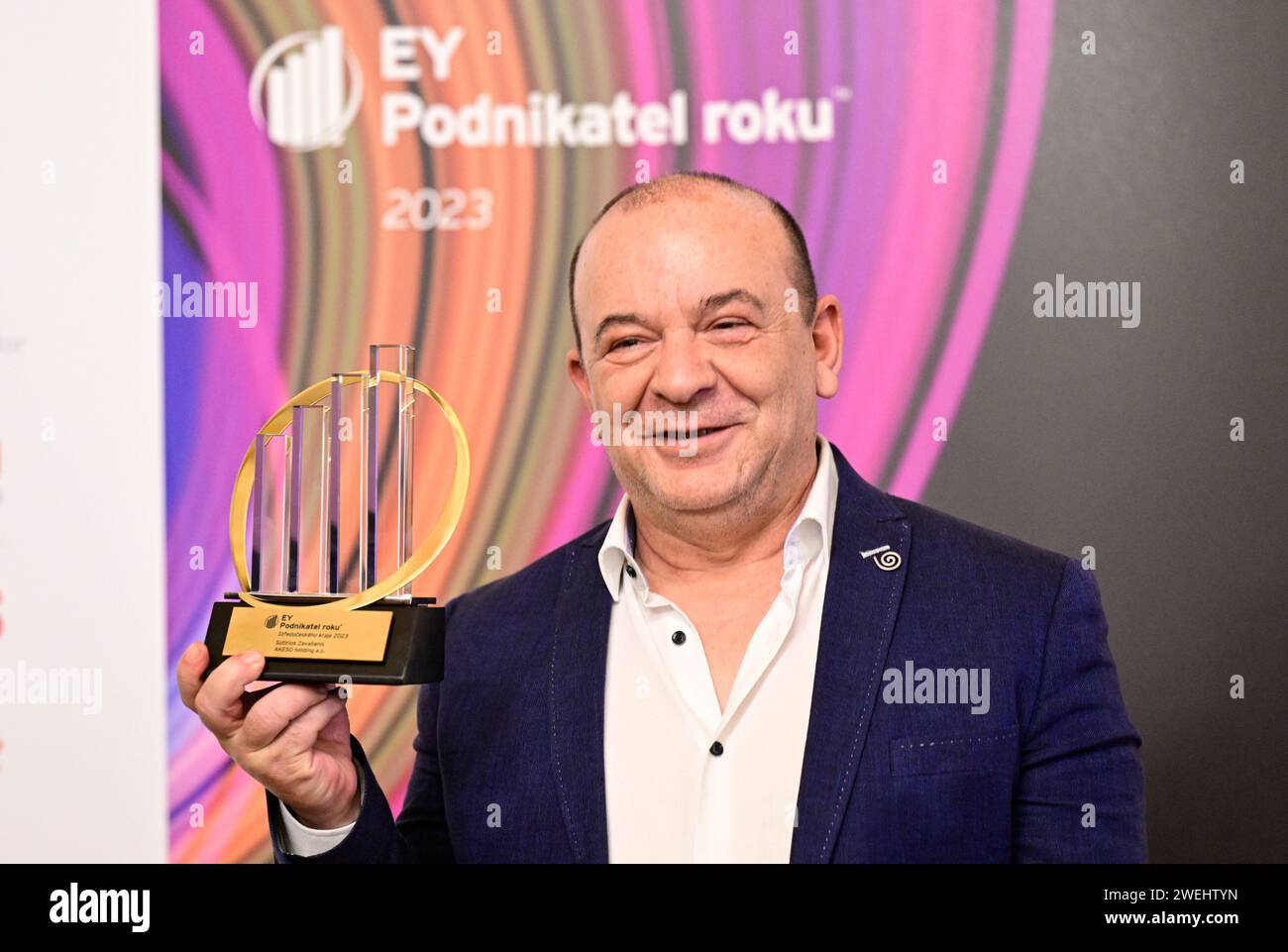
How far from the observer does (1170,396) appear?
113 inches

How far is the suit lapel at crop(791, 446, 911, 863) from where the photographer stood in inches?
77.0

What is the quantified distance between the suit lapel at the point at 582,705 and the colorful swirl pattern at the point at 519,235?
734 mm

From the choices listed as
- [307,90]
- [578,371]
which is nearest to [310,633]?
[578,371]

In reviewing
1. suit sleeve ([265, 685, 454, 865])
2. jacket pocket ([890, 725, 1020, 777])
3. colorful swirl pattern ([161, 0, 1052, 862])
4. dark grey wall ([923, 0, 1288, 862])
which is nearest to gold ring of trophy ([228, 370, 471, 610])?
suit sleeve ([265, 685, 454, 865])

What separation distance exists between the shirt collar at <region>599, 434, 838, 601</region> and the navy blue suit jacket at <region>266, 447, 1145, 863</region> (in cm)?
3

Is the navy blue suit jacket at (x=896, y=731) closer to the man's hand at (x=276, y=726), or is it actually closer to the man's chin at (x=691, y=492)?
the man's hand at (x=276, y=726)

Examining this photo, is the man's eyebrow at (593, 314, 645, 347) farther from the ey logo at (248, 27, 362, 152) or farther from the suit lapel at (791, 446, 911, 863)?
the ey logo at (248, 27, 362, 152)

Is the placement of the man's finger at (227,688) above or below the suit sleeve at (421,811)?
above

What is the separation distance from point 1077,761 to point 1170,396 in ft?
3.90

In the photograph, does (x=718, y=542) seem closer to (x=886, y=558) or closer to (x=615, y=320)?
(x=886, y=558)

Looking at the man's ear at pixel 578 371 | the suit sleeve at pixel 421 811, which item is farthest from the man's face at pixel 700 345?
the suit sleeve at pixel 421 811

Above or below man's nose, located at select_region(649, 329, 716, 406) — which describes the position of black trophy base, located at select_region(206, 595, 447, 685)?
below

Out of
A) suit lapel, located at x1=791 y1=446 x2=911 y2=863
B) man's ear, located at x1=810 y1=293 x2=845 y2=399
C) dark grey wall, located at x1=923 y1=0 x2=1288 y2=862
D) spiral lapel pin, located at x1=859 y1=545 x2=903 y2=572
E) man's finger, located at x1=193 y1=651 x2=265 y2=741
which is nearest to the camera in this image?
man's finger, located at x1=193 y1=651 x2=265 y2=741

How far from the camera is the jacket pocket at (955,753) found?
77.9 inches
